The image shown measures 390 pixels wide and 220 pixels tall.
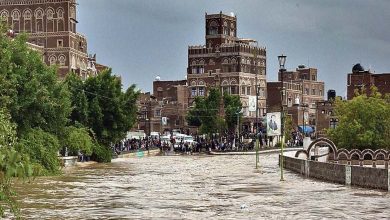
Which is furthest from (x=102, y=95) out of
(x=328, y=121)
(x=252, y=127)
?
(x=252, y=127)

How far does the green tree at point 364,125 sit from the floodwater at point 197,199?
1703cm

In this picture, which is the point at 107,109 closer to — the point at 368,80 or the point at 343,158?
the point at 343,158

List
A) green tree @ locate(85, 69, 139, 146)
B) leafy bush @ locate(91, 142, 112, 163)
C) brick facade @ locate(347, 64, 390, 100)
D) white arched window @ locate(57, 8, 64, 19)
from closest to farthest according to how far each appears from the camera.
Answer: leafy bush @ locate(91, 142, 112, 163) → green tree @ locate(85, 69, 139, 146) → brick facade @ locate(347, 64, 390, 100) → white arched window @ locate(57, 8, 64, 19)

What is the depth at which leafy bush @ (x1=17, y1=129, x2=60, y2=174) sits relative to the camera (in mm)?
43656

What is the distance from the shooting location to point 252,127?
451 feet

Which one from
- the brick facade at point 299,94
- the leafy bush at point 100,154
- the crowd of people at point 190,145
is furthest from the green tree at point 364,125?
the brick facade at point 299,94

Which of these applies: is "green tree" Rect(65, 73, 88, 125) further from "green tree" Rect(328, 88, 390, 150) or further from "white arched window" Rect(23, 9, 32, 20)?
"white arched window" Rect(23, 9, 32, 20)

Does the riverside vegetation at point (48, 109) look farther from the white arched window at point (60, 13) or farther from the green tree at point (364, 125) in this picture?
the white arched window at point (60, 13)

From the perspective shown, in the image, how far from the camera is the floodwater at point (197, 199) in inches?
907

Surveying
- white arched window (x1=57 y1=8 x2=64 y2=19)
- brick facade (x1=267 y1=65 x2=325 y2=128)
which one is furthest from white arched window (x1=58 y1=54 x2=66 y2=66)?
brick facade (x1=267 y1=65 x2=325 y2=128)

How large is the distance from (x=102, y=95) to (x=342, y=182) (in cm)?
3539

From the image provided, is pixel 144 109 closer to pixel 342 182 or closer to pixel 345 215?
pixel 342 182

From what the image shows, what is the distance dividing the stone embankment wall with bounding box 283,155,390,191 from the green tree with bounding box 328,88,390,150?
13.3m

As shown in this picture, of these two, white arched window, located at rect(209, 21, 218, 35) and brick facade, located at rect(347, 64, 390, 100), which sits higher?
white arched window, located at rect(209, 21, 218, 35)
